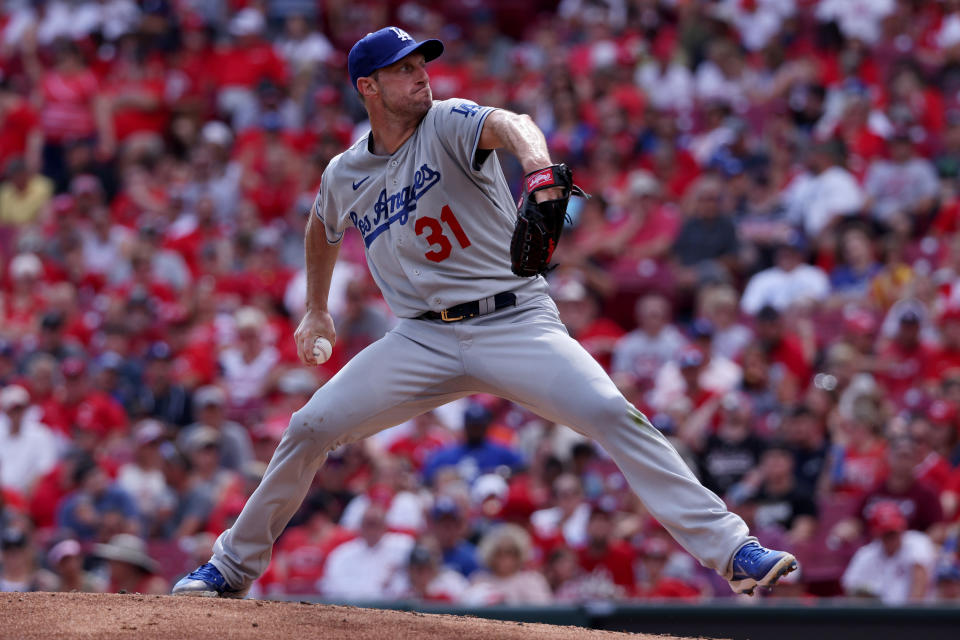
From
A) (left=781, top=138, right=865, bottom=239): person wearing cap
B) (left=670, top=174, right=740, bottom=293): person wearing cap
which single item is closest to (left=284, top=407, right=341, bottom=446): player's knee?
(left=670, top=174, right=740, bottom=293): person wearing cap

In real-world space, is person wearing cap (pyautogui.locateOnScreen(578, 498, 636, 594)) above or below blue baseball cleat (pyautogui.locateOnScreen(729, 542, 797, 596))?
below

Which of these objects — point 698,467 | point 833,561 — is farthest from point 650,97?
point 833,561

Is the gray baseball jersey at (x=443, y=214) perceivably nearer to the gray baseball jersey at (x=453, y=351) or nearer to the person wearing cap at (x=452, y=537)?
the gray baseball jersey at (x=453, y=351)

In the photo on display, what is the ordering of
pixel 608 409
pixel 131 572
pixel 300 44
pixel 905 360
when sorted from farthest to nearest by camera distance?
pixel 300 44 → pixel 905 360 → pixel 131 572 → pixel 608 409

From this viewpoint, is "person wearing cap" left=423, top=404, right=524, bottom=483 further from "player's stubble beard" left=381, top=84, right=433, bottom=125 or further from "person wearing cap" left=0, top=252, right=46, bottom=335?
"person wearing cap" left=0, top=252, right=46, bottom=335

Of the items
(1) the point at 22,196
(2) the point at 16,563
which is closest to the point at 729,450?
(2) the point at 16,563

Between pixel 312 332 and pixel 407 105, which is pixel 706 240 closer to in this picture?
pixel 312 332

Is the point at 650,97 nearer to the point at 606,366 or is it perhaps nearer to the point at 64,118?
the point at 606,366
